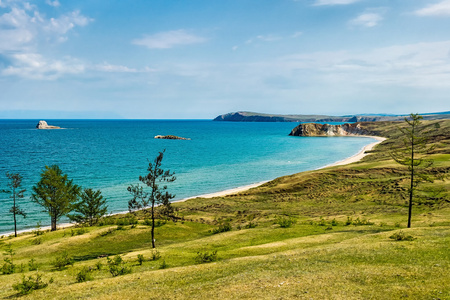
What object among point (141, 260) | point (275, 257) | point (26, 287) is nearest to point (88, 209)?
point (141, 260)

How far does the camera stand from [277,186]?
60812 millimetres

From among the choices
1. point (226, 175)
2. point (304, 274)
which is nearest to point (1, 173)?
point (226, 175)

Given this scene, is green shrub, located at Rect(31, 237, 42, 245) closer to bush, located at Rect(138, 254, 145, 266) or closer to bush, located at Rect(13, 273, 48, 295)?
bush, located at Rect(138, 254, 145, 266)

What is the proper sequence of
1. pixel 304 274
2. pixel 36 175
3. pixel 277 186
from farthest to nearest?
pixel 36 175, pixel 277 186, pixel 304 274

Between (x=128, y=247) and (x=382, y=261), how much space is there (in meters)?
22.1

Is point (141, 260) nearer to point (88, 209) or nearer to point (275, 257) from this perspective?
point (275, 257)

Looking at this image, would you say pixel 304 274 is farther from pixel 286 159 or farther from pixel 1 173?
pixel 286 159

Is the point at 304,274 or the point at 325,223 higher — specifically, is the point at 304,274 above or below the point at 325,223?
above

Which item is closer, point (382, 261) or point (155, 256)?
point (382, 261)

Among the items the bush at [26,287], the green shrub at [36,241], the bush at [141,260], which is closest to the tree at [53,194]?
the green shrub at [36,241]

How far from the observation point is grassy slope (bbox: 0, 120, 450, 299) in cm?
1300

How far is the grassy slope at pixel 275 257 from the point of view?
1300cm

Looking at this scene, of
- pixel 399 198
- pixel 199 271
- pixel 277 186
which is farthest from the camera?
pixel 277 186

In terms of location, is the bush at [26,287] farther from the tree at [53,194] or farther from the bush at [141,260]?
the tree at [53,194]
